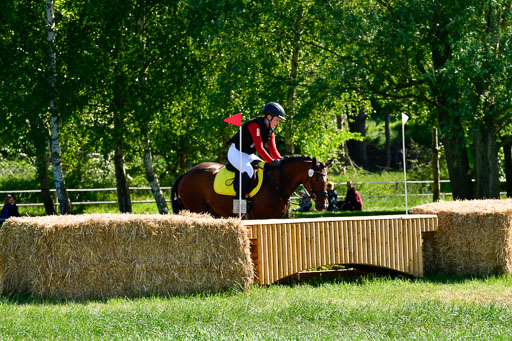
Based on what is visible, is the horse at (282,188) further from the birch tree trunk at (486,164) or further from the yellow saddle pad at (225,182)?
the birch tree trunk at (486,164)

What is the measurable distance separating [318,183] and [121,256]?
151 inches

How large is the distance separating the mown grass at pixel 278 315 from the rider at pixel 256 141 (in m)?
2.65

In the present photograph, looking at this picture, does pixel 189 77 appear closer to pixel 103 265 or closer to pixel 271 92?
pixel 271 92

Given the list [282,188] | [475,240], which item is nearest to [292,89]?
[282,188]

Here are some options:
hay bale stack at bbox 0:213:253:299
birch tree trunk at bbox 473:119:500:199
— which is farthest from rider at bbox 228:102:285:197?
birch tree trunk at bbox 473:119:500:199

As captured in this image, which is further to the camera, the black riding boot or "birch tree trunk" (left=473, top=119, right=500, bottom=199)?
"birch tree trunk" (left=473, top=119, right=500, bottom=199)

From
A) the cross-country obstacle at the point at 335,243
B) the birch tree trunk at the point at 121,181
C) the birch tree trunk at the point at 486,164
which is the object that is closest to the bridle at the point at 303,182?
the cross-country obstacle at the point at 335,243

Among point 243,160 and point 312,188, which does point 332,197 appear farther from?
point 312,188

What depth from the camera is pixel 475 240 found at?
1167 cm

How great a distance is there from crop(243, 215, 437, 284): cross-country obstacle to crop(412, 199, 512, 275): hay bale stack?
0.29 metres

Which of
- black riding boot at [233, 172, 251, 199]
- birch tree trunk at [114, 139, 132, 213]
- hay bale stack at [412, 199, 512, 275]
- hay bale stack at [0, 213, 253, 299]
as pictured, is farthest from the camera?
birch tree trunk at [114, 139, 132, 213]

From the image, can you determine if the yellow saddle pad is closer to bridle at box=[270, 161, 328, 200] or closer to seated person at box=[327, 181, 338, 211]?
bridle at box=[270, 161, 328, 200]

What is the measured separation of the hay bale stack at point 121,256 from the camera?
9570 millimetres

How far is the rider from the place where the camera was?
39.5 feet
